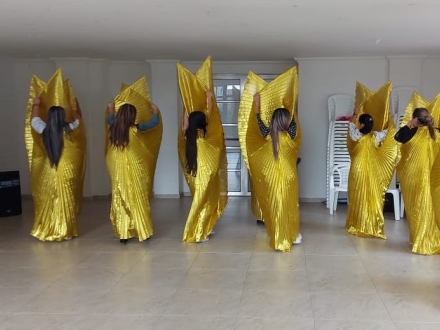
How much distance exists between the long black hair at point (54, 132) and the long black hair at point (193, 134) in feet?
4.42

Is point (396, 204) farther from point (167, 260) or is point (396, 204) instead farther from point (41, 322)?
point (41, 322)

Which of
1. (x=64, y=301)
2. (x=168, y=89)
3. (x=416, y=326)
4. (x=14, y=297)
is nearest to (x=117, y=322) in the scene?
(x=64, y=301)

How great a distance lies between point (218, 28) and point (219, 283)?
104 inches

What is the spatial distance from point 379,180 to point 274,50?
8.15ft

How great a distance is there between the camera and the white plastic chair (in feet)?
23.6

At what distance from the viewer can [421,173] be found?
197 inches

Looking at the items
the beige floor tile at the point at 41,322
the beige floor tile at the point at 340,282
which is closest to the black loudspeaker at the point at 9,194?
the beige floor tile at the point at 41,322

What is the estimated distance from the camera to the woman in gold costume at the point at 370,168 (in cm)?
568

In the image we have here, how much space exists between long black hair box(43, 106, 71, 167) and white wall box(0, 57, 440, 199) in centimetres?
273

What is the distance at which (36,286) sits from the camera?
163 inches

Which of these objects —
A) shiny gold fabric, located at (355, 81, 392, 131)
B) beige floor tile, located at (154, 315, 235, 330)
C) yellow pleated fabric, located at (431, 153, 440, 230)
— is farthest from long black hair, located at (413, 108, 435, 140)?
beige floor tile, located at (154, 315, 235, 330)

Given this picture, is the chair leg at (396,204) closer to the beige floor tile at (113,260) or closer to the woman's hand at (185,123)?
the woman's hand at (185,123)

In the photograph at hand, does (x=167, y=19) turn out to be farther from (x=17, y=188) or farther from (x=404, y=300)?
(x=17, y=188)

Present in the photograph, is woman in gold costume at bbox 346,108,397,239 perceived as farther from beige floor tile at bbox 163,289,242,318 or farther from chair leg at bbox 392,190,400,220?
beige floor tile at bbox 163,289,242,318
